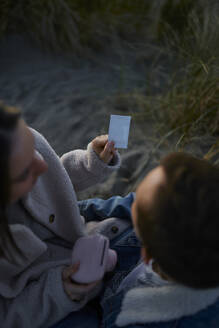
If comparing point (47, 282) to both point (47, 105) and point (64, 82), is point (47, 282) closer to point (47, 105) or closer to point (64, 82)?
point (47, 105)

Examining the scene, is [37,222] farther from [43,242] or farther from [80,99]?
[80,99]

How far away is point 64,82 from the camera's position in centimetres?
266

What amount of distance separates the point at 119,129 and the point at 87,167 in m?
0.22

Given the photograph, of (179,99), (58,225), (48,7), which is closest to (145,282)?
(58,225)

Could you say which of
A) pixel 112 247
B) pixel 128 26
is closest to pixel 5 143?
pixel 112 247

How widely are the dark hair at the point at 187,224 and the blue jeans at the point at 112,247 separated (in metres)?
0.46

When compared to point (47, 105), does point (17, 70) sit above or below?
above

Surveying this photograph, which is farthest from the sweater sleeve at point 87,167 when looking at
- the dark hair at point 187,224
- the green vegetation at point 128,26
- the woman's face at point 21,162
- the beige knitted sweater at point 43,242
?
the green vegetation at point 128,26

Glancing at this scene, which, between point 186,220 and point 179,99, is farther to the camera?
point 179,99

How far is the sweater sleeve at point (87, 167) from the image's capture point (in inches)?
46.8

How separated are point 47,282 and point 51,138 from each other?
138cm

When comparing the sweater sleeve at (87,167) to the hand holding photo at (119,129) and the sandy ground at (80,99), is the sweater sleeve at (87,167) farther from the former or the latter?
the sandy ground at (80,99)

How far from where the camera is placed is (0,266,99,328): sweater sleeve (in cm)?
93

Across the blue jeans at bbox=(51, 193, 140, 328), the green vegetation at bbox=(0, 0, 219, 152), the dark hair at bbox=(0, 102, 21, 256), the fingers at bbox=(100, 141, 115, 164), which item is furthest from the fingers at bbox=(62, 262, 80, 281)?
the green vegetation at bbox=(0, 0, 219, 152)
